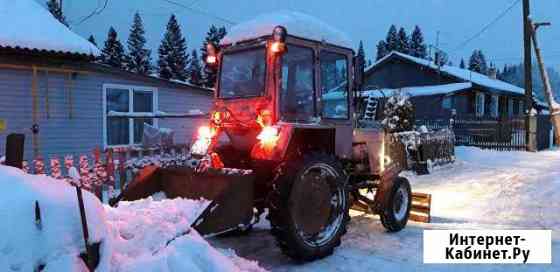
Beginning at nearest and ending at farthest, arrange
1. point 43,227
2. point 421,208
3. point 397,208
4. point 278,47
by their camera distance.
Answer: point 43,227
point 278,47
point 397,208
point 421,208

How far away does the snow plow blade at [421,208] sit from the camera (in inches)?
285

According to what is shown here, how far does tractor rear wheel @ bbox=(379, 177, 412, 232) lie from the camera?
637cm

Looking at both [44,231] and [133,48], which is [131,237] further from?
[133,48]

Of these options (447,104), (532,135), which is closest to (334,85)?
(532,135)

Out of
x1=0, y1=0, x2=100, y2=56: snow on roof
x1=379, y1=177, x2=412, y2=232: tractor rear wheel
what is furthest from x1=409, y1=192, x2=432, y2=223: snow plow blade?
x1=0, y1=0, x2=100, y2=56: snow on roof

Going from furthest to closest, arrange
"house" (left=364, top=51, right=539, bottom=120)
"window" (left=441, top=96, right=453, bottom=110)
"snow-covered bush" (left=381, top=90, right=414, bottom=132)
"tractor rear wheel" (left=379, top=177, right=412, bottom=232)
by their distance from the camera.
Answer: "window" (left=441, top=96, right=453, bottom=110), "house" (left=364, top=51, right=539, bottom=120), "snow-covered bush" (left=381, top=90, right=414, bottom=132), "tractor rear wheel" (left=379, top=177, right=412, bottom=232)

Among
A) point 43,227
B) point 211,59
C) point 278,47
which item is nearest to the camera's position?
point 43,227

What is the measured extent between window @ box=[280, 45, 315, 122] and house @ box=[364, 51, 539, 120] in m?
21.5

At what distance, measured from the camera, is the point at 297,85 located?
18.7 feet

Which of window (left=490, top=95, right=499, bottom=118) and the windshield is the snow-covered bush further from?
window (left=490, top=95, right=499, bottom=118)

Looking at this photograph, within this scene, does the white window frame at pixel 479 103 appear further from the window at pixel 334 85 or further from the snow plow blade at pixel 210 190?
the snow plow blade at pixel 210 190

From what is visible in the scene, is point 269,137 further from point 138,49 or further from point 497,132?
point 138,49

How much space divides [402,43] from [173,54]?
1438 inches

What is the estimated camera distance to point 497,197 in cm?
930
